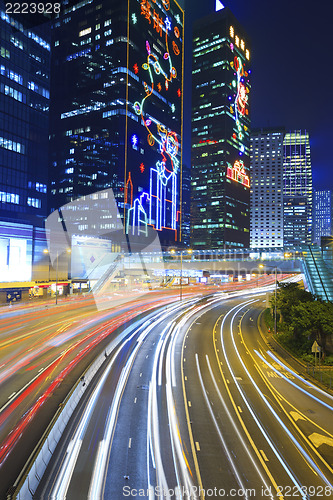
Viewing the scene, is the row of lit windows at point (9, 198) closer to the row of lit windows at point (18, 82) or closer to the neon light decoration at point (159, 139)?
the row of lit windows at point (18, 82)

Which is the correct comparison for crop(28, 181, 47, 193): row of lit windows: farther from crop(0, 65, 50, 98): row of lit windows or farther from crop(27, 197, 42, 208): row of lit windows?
crop(0, 65, 50, 98): row of lit windows

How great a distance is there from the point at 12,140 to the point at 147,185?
7758cm

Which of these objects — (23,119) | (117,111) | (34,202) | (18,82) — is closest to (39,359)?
(34,202)

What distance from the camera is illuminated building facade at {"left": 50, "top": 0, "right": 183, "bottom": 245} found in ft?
480

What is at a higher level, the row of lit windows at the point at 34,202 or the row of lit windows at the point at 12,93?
the row of lit windows at the point at 12,93

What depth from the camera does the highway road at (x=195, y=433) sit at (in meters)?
13.6

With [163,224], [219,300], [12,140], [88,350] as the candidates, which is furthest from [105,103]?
[88,350]

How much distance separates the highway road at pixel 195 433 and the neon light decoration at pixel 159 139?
388 feet

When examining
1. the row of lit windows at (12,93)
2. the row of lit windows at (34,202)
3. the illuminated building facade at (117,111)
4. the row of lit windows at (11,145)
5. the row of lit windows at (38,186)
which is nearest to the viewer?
the row of lit windows at (11,145)

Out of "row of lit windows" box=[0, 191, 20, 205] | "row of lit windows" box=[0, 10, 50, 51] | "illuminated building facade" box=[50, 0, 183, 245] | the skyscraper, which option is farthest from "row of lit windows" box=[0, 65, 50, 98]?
"illuminated building facade" box=[50, 0, 183, 245]

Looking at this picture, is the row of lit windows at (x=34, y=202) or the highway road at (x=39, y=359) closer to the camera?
the highway road at (x=39, y=359)

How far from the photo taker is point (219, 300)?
Answer: 76.5 metres

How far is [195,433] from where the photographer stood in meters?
17.8

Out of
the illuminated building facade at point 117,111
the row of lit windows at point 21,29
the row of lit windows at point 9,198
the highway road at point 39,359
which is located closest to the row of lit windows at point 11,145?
the row of lit windows at point 9,198
